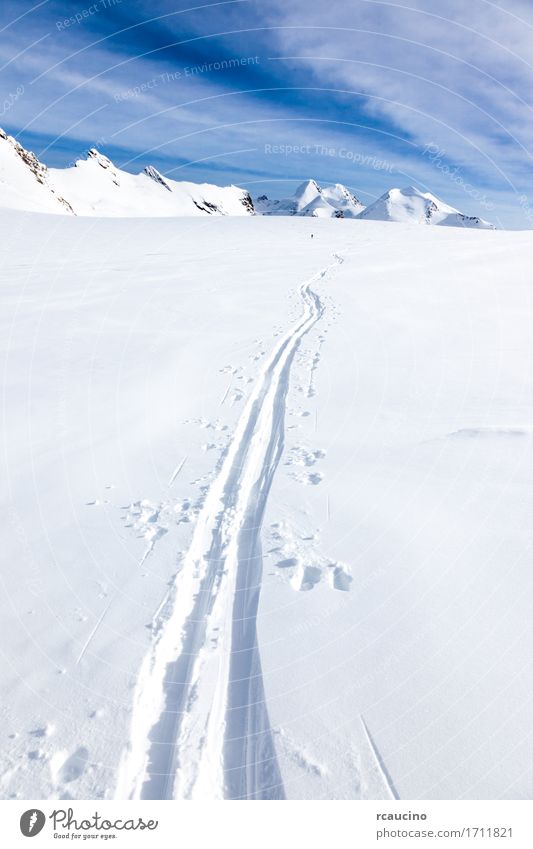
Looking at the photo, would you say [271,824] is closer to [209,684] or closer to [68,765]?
[209,684]

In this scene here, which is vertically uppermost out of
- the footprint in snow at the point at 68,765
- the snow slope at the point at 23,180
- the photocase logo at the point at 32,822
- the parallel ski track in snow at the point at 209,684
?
the snow slope at the point at 23,180

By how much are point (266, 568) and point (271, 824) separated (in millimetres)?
2196

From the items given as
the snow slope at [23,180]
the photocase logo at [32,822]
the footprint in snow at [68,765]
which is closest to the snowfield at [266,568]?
the footprint in snow at [68,765]

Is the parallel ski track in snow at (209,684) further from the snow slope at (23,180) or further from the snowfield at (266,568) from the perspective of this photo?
the snow slope at (23,180)

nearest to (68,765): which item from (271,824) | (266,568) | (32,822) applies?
(32,822)

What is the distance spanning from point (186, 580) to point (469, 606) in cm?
256

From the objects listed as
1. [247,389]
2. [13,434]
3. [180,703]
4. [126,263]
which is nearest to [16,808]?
[180,703]

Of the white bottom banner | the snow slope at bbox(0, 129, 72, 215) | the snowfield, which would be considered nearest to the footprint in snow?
the snowfield

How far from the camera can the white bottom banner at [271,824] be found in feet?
9.72

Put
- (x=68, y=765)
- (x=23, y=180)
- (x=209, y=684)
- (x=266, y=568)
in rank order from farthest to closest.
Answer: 1. (x=23, y=180)
2. (x=266, y=568)
3. (x=209, y=684)
4. (x=68, y=765)

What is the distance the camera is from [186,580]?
4.91 metres

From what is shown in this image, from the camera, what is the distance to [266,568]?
500 centimetres

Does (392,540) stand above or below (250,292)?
below

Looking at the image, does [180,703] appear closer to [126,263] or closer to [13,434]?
[13,434]
